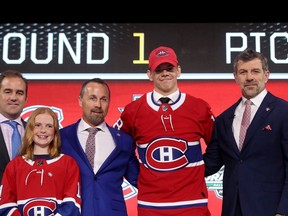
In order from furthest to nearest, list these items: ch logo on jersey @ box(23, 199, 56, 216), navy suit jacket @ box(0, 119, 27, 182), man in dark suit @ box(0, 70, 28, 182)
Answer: man in dark suit @ box(0, 70, 28, 182)
navy suit jacket @ box(0, 119, 27, 182)
ch logo on jersey @ box(23, 199, 56, 216)

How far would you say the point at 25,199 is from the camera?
1.99 meters

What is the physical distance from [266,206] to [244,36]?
1802 millimetres

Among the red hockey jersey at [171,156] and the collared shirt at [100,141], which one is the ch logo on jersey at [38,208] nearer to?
the collared shirt at [100,141]

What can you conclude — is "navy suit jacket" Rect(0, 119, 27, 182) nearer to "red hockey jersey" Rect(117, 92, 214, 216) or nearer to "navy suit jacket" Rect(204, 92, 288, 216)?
"red hockey jersey" Rect(117, 92, 214, 216)

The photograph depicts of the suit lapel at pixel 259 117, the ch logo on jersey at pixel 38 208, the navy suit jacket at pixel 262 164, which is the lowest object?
the ch logo on jersey at pixel 38 208

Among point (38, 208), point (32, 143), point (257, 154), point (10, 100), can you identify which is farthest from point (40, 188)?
point (257, 154)

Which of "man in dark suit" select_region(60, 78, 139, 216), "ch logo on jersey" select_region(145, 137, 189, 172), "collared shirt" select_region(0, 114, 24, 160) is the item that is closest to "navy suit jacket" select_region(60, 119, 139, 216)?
"man in dark suit" select_region(60, 78, 139, 216)

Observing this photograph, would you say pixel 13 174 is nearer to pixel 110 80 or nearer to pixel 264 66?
pixel 264 66

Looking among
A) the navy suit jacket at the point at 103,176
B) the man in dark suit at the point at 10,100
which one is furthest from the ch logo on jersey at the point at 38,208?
the man in dark suit at the point at 10,100

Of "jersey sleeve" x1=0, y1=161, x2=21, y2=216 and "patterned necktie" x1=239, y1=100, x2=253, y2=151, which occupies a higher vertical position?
"patterned necktie" x1=239, y1=100, x2=253, y2=151

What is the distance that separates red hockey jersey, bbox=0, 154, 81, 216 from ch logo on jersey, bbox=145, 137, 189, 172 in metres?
0.38

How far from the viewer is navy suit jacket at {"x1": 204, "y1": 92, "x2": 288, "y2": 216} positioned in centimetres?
205

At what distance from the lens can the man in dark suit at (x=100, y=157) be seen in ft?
6.95
